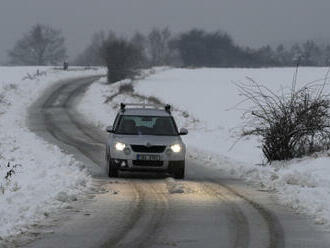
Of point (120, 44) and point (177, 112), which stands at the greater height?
point (120, 44)

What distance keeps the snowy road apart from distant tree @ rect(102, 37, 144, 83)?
44.0 meters

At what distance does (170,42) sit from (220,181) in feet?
498

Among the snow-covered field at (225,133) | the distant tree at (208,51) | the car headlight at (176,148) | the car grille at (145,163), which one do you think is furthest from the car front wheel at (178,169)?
the distant tree at (208,51)

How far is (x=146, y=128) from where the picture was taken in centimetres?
1580

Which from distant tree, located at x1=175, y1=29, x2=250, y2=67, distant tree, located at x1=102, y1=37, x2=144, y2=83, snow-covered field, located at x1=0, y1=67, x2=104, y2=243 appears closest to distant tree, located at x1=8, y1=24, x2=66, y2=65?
distant tree, located at x1=175, y1=29, x2=250, y2=67

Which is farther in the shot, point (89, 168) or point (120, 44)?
point (120, 44)

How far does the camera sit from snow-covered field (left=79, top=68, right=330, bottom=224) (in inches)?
494

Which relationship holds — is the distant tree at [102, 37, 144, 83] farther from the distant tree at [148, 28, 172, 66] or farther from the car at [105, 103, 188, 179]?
the distant tree at [148, 28, 172, 66]

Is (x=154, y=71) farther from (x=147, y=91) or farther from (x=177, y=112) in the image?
(x=177, y=112)

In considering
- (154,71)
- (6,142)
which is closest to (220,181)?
(6,142)

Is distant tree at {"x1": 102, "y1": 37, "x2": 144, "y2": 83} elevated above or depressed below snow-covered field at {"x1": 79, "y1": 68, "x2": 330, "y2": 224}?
above

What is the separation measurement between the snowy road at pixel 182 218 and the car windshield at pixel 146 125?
1.09 m

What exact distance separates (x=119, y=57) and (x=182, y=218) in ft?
168

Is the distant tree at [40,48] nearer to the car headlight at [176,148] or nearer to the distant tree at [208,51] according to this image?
the distant tree at [208,51]
